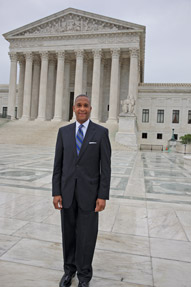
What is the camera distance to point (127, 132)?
90.3 feet

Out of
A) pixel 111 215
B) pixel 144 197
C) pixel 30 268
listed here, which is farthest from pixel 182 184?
pixel 30 268

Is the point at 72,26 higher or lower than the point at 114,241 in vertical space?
higher

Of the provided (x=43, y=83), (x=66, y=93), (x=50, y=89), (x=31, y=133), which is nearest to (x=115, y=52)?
(x=66, y=93)

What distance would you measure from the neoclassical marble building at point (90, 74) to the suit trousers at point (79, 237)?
1200 inches

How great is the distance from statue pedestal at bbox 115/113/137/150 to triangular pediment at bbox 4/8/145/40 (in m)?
14.9

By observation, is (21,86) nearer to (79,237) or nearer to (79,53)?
(79,53)

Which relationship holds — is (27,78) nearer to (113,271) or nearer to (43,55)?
(43,55)

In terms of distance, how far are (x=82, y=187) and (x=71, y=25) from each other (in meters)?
39.3

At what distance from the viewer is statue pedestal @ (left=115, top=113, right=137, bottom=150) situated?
27.1 meters

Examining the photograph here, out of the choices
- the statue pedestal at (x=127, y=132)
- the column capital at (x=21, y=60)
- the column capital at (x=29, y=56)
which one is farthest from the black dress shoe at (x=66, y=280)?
the column capital at (x=21, y=60)

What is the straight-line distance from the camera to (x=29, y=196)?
5.34m

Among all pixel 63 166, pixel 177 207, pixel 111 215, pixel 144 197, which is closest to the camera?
pixel 63 166

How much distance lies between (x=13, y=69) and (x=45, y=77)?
5.78m

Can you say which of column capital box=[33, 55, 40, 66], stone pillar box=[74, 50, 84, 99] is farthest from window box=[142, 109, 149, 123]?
column capital box=[33, 55, 40, 66]
